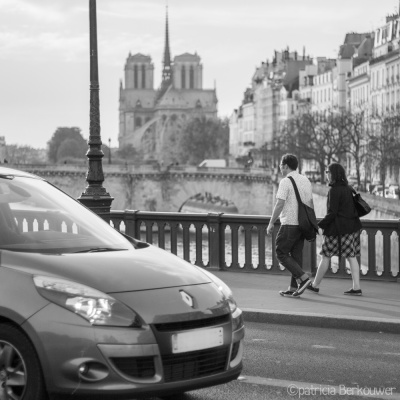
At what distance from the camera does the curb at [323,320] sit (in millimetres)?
Answer: 10102

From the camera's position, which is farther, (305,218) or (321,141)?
(321,141)

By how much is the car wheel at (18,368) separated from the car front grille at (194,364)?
64 cm

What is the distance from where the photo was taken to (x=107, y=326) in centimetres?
582

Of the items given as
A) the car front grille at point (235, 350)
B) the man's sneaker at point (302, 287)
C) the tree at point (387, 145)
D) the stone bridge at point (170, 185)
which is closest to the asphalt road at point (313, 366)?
the car front grille at point (235, 350)

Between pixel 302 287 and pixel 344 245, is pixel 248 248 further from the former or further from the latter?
pixel 302 287

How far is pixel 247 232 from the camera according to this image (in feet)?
47.8

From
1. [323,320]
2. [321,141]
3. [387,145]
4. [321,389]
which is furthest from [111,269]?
[321,141]

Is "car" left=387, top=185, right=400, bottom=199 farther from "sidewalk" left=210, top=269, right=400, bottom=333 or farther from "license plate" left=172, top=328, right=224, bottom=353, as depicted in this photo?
"license plate" left=172, top=328, right=224, bottom=353

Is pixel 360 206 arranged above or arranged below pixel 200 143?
below

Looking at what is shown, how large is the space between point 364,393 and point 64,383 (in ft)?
7.25

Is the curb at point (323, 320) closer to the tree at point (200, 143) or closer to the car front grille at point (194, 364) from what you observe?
the car front grille at point (194, 364)

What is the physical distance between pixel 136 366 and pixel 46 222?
4.98 feet

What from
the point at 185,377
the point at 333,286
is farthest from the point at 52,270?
the point at 333,286

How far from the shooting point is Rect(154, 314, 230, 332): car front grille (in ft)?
19.6
